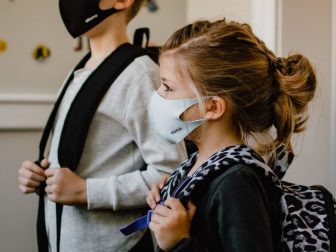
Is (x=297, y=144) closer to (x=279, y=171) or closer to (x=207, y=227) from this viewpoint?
(x=279, y=171)

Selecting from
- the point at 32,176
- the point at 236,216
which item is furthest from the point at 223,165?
the point at 32,176

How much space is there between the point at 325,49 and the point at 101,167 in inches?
25.4

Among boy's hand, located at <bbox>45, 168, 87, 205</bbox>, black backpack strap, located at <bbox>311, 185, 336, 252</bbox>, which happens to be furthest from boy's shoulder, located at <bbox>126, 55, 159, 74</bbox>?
black backpack strap, located at <bbox>311, 185, 336, 252</bbox>

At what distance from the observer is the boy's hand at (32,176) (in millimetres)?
1197

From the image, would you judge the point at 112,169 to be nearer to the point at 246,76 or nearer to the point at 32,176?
the point at 32,176

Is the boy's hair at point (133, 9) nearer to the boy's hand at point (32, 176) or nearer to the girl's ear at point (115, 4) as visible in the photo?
the girl's ear at point (115, 4)

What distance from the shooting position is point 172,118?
929 millimetres

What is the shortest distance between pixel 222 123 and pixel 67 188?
385mm

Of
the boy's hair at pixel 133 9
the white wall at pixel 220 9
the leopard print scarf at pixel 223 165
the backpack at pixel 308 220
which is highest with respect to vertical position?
the boy's hair at pixel 133 9

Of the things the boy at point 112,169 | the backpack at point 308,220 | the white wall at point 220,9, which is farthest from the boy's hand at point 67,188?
the white wall at point 220,9

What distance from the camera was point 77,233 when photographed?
114 cm

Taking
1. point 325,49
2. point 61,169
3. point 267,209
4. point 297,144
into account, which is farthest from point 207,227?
point 325,49

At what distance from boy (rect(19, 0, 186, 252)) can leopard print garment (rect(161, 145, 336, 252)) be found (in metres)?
0.28

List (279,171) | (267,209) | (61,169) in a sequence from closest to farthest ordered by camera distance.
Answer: (267,209) → (279,171) → (61,169)
